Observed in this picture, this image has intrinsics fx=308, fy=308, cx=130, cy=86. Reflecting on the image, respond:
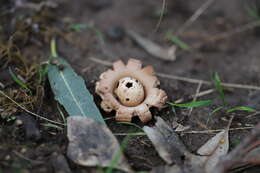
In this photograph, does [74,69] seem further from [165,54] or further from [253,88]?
[253,88]

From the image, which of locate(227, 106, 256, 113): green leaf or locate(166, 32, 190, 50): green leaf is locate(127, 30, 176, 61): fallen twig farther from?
locate(227, 106, 256, 113): green leaf

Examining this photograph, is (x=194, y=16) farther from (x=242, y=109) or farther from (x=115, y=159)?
(x=115, y=159)

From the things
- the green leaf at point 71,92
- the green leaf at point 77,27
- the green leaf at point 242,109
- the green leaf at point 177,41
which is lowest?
the green leaf at point 242,109

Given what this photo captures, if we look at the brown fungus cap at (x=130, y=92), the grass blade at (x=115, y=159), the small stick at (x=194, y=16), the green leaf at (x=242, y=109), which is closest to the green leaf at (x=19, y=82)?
the brown fungus cap at (x=130, y=92)

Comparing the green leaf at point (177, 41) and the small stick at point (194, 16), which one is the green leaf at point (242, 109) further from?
the small stick at point (194, 16)

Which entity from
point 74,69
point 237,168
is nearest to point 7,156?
point 74,69

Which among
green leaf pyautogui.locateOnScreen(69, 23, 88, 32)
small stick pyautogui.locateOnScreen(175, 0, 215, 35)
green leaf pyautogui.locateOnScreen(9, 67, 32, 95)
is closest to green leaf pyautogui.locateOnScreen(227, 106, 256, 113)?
small stick pyautogui.locateOnScreen(175, 0, 215, 35)
